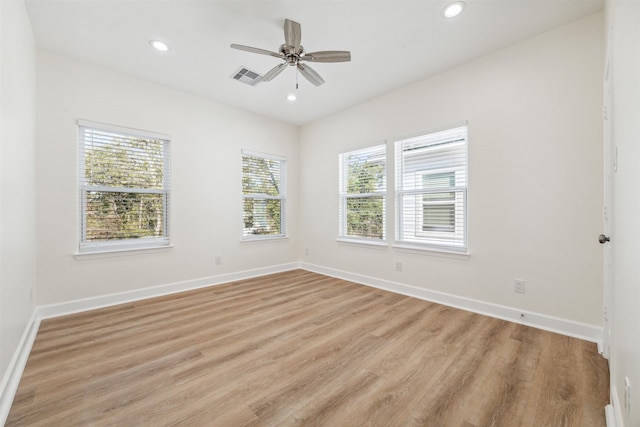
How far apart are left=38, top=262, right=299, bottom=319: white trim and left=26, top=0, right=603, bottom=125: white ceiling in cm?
273

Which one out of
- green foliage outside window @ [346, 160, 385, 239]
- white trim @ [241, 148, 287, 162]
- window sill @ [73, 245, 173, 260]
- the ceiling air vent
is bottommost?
window sill @ [73, 245, 173, 260]

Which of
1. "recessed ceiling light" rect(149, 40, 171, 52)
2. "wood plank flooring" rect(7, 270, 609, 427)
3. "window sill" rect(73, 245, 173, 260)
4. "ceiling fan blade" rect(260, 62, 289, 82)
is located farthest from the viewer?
"window sill" rect(73, 245, 173, 260)

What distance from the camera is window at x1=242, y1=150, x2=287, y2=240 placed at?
15.2 feet

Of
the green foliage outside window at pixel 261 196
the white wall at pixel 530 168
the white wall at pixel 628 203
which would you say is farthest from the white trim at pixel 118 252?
the white wall at pixel 628 203

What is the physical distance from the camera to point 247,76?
3.38 m

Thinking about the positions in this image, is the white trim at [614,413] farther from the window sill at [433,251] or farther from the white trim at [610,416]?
the window sill at [433,251]

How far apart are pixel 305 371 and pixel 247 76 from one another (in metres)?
3.29

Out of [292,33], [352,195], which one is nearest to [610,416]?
[292,33]

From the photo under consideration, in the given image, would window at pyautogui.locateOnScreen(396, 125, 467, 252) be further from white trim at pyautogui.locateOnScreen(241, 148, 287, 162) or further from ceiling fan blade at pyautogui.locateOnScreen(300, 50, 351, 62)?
white trim at pyautogui.locateOnScreen(241, 148, 287, 162)

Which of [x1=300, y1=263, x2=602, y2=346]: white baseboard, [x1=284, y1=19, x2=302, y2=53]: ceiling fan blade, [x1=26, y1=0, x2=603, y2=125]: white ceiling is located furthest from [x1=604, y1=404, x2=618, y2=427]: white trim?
[x1=284, y1=19, x2=302, y2=53]: ceiling fan blade

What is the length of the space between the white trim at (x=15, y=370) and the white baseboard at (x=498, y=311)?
3599 mm

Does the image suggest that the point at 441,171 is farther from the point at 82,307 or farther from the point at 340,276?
the point at 82,307

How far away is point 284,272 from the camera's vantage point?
196 inches

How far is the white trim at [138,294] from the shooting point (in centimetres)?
292
